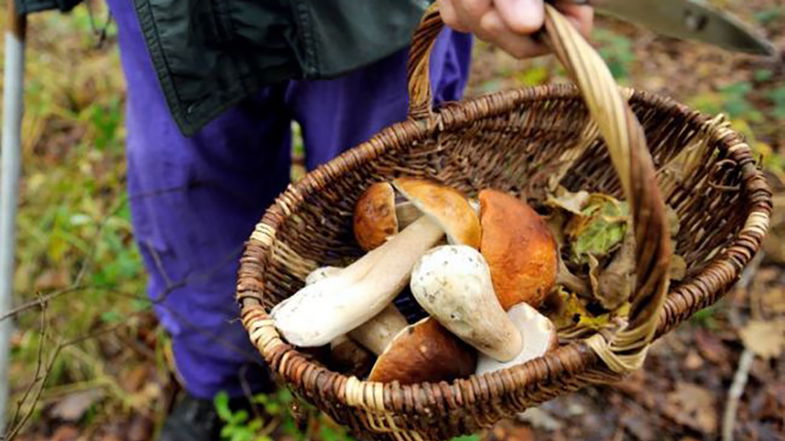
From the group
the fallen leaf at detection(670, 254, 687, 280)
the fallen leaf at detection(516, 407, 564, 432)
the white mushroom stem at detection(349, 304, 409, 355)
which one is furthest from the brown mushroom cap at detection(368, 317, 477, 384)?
the fallen leaf at detection(516, 407, 564, 432)

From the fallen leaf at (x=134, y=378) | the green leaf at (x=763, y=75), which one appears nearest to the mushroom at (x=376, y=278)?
the fallen leaf at (x=134, y=378)

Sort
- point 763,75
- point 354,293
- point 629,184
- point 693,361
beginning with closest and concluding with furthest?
point 629,184
point 354,293
point 693,361
point 763,75

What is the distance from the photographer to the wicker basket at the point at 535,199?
799 mm

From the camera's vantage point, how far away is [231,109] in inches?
57.1

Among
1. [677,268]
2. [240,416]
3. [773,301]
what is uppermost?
[677,268]

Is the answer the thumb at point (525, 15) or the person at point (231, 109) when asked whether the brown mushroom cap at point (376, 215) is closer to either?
the person at point (231, 109)

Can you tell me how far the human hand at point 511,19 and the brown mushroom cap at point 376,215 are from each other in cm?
34

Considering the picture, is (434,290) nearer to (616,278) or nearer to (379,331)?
(379,331)

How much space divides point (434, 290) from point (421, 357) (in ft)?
0.29

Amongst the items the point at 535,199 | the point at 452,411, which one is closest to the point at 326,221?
the point at 535,199

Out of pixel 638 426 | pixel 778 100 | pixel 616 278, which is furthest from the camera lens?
pixel 778 100

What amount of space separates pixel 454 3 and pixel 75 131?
239cm

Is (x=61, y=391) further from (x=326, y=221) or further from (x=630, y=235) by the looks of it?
(x=630, y=235)

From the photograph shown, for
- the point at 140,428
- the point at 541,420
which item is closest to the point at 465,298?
the point at 541,420
